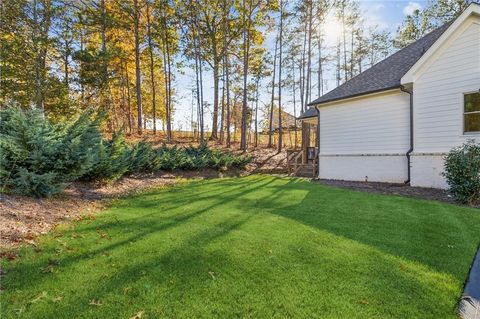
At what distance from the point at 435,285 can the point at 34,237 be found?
482 cm

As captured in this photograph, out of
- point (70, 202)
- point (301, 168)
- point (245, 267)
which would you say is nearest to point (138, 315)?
point (245, 267)

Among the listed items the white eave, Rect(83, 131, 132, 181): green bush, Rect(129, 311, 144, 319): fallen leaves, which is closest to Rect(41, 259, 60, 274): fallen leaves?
Rect(129, 311, 144, 319): fallen leaves

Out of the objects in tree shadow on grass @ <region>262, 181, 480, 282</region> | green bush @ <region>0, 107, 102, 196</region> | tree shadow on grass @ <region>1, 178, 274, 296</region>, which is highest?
green bush @ <region>0, 107, 102, 196</region>

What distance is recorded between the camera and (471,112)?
7945 mm

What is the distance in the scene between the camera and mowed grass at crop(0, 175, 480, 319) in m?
2.30

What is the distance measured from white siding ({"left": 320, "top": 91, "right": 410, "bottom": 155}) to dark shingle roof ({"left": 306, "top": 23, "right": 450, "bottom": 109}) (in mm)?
370

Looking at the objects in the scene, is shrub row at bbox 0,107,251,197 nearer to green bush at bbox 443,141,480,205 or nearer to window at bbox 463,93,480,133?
green bush at bbox 443,141,480,205

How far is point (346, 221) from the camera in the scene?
15.9 feet

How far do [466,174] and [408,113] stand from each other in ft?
11.7

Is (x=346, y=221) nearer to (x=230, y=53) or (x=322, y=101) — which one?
(x=322, y=101)

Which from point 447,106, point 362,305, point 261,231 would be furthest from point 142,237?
point 447,106

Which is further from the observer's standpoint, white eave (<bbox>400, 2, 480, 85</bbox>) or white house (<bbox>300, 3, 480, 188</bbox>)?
white house (<bbox>300, 3, 480, 188</bbox>)

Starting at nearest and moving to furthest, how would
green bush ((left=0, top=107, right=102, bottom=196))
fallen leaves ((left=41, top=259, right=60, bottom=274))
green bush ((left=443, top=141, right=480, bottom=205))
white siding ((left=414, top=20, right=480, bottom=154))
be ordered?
fallen leaves ((left=41, top=259, right=60, bottom=274)) < green bush ((left=0, top=107, right=102, bottom=196)) < green bush ((left=443, top=141, right=480, bottom=205)) < white siding ((left=414, top=20, right=480, bottom=154))

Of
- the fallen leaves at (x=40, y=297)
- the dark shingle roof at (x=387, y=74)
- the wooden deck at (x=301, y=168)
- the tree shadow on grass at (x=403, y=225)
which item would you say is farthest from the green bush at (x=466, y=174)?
the fallen leaves at (x=40, y=297)
